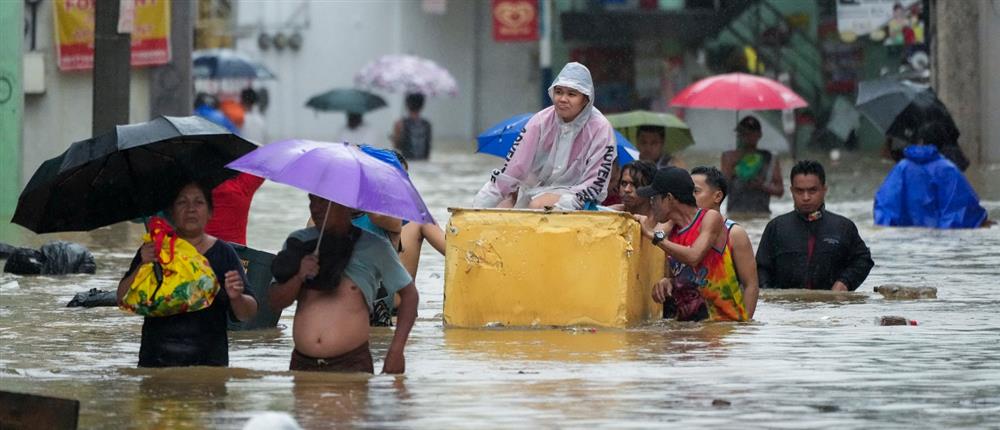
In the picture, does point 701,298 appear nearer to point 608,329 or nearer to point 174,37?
point 608,329

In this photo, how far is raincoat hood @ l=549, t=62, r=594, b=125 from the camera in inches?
474

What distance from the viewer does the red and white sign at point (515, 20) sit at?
5588 cm

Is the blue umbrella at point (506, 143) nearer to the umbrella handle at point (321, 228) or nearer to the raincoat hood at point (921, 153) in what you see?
the umbrella handle at point (321, 228)

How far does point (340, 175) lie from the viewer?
881 cm

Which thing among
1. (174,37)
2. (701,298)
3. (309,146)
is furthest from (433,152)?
(309,146)

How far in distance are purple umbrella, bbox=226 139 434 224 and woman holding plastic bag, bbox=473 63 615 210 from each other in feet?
10.3

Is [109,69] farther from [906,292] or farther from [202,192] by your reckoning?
[202,192]

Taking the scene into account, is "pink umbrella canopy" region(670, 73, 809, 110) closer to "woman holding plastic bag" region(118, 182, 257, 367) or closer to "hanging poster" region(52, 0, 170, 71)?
"hanging poster" region(52, 0, 170, 71)

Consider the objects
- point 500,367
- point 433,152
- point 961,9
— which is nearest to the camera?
point 500,367

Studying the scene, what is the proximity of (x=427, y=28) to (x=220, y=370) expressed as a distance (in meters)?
51.9

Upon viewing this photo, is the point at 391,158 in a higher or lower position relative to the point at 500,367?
higher

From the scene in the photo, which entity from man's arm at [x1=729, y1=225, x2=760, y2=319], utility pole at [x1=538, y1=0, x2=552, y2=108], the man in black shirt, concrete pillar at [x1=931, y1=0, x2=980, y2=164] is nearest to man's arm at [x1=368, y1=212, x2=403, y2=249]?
man's arm at [x1=729, y1=225, x2=760, y2=319]

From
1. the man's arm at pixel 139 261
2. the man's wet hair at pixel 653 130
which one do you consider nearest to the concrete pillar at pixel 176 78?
the man's wet hair at pixel 653 130

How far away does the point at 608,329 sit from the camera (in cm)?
1177
